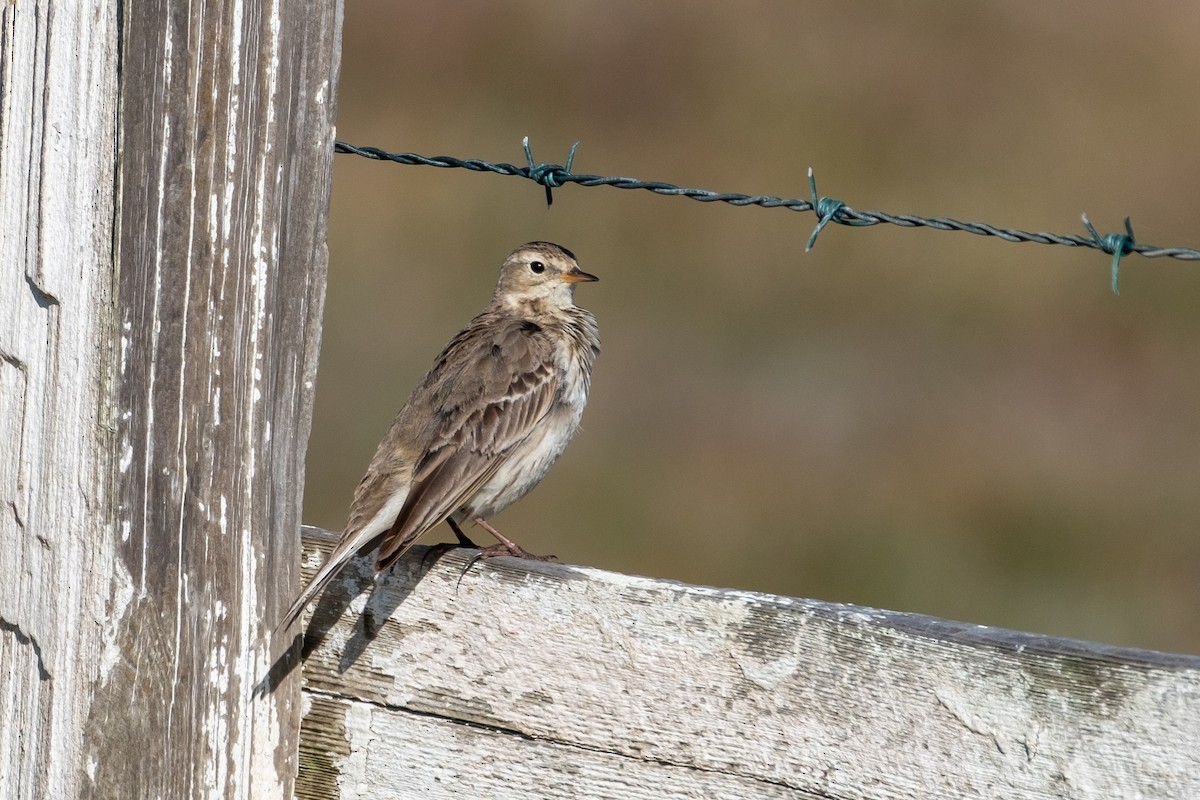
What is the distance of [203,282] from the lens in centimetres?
333

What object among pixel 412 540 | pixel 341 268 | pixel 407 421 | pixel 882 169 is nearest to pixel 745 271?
pixel 882 169

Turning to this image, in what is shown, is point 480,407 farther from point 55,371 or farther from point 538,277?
point 55,371

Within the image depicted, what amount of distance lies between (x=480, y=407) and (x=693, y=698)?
2691 millimetres

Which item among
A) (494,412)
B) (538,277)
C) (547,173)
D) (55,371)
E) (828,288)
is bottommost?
(494,412)

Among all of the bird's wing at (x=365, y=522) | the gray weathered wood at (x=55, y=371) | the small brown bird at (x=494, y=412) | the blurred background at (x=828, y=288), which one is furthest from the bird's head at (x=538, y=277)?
the blurred background at (x=828, y=288)

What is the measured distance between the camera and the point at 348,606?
3.60m

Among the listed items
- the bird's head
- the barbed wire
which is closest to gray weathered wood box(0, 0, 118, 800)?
the barbed wire

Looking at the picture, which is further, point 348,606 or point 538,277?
point 538,277

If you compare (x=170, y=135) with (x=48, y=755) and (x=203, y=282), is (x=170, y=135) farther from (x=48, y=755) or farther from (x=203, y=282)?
(x=48, y=755)

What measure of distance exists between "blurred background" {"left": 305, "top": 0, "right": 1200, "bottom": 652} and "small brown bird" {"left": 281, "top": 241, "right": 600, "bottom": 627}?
3864 millimetres

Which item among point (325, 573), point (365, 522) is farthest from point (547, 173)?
point (325, 573)

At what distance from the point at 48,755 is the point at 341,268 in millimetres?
11374

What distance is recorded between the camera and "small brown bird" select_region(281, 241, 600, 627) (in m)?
5.14

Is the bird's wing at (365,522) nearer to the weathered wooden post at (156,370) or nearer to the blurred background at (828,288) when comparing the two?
the weathered wooden post at (156,370)
